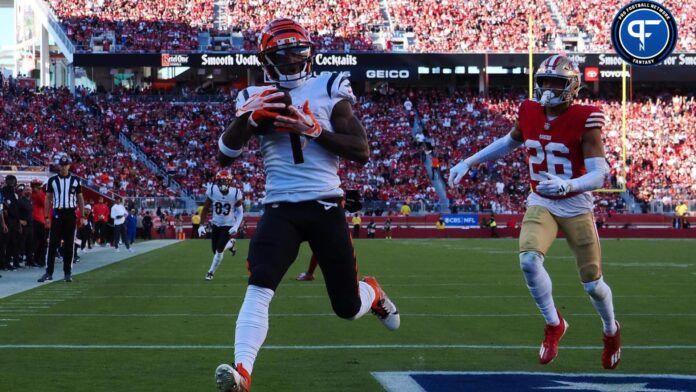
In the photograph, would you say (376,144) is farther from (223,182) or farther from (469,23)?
(223,182)

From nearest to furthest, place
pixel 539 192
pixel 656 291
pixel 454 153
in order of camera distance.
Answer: pixel 539 192, pixel 656 291, pixel 454 153

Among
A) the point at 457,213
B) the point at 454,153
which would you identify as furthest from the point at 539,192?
the point at 454,153

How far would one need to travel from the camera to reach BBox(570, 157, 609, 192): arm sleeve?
746 centimetres

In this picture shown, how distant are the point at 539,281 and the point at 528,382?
46.8 inches

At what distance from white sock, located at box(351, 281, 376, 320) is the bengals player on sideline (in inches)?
51.0

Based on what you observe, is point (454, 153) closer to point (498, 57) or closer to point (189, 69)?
point (498, 57)

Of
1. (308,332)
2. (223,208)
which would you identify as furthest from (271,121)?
(223,208)

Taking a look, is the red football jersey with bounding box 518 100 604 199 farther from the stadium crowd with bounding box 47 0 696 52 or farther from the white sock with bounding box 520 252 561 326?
the stadium crowd with bounding box 47 0 696 52

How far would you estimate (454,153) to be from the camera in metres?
48.5

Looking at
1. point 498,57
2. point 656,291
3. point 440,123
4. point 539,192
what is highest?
point 498,57

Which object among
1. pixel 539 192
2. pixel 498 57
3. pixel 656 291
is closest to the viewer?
pixel 539 192

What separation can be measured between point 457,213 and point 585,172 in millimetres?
36234

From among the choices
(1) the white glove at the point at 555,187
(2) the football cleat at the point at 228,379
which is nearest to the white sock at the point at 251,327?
(2) the football cleat at the point at 228,379

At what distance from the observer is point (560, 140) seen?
25.7 feet
